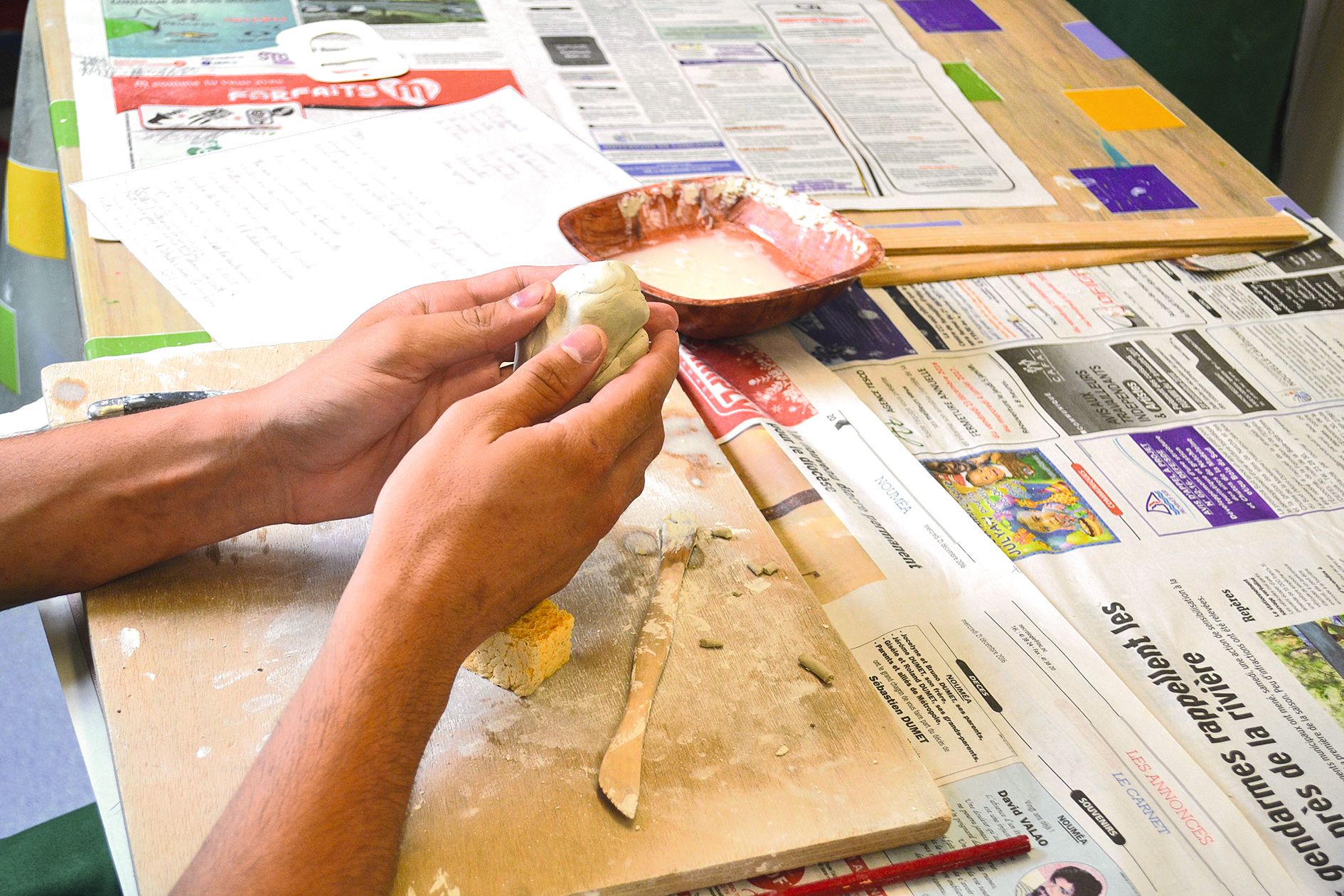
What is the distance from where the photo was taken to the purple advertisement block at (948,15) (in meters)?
1.95

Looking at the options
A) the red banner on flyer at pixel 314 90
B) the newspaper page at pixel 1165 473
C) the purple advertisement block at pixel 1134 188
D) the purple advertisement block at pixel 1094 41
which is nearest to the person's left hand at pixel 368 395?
the newspaper page at pixel 1165 473

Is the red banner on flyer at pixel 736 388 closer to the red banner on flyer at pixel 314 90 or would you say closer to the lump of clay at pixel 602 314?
the lump of clay at pixel 602 314

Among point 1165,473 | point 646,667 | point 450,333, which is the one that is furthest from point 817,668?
point 1165,473

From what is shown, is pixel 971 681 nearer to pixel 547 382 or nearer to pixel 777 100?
pixel 547 382

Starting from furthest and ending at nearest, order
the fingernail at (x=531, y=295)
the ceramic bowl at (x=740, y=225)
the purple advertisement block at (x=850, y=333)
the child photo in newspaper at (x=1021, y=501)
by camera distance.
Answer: the purple advertisement block at (x=850, y=333), the ceramic bowl at (x=740, y=225), the child photo in newspaper at (x=1021, y=501), the fingernail at (x=531, y=295)

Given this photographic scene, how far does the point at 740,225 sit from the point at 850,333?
209 mm

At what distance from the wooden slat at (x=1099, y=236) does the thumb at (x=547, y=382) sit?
0.73 m

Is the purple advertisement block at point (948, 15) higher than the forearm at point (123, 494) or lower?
higher

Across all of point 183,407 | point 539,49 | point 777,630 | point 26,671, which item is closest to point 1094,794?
point 777,630

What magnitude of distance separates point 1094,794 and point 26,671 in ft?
5.87

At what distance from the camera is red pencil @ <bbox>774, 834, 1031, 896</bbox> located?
70cm

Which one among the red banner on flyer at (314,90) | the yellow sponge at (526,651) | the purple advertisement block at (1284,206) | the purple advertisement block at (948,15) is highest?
the purple advertisement block at (948,15)

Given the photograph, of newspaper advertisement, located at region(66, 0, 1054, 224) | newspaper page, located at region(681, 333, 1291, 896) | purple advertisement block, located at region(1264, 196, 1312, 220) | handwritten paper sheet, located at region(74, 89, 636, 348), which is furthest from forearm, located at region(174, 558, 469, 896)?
purple advertisement block, located at region(1264, 196, 1312, 220)

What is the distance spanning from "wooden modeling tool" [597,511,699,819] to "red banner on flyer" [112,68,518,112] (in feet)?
3.15
